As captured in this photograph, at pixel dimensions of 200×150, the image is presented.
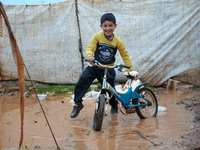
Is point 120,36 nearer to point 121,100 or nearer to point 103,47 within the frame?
point 103,47

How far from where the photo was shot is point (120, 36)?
5.91m

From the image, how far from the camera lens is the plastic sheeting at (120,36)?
569cm

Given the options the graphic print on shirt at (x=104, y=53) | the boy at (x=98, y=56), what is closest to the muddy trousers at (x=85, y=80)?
the boy at (x=98, y=56)

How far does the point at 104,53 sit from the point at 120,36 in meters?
2.74

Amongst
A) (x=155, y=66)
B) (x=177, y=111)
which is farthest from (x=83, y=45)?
(x=177, y=111)

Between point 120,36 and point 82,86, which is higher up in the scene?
point 120,36

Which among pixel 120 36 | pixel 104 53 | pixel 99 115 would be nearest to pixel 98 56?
pixel 104 53

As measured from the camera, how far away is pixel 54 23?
5957mm

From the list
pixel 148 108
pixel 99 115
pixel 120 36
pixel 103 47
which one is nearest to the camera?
pixel 99 115

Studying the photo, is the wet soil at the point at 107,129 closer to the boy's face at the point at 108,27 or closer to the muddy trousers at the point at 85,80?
the muddy trousers at the point at 85,80

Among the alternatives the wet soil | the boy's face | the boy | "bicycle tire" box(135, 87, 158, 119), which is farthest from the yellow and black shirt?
the wet soil

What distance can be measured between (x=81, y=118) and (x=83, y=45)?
112 inches

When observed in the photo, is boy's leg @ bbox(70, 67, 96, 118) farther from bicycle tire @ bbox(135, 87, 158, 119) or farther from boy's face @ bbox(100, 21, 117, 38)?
bicycle tire @ bbox(135, 87, 158, 119)

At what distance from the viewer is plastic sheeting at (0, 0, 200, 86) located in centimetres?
569
